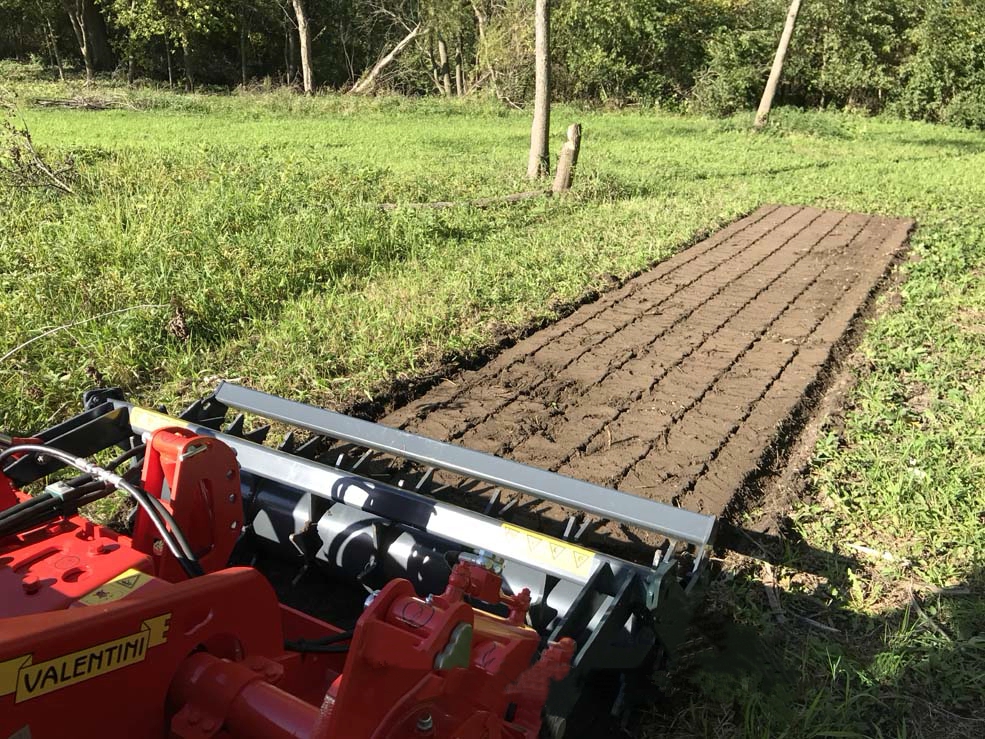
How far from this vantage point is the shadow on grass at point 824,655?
2.67m

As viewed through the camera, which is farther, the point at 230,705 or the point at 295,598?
the point at 295,598

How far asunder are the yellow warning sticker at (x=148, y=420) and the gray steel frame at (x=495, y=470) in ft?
1.34

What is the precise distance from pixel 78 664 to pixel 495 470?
5.23 ft

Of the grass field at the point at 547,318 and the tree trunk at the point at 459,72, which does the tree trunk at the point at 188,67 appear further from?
the grass field at the point at 547,318

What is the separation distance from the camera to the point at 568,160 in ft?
34.5

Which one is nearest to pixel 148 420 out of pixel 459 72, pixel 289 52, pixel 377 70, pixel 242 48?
pixel 377 70

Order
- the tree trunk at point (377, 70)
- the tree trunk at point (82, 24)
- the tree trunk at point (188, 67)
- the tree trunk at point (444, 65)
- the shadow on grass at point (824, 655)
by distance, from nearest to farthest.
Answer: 1. the shadow on grass at point (824, 655)
2. the tree trunk at point (377, 70)
3. the tree trunk at point (82, 24)
4. the tree trunk at point (444, 65)
5. the tree trunk at point (188, 67)

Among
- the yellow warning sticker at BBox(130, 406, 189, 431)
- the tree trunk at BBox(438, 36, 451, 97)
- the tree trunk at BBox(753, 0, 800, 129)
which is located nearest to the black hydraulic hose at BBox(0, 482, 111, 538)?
the yellow warning sticker at BBox(130, 406, 189, 431)

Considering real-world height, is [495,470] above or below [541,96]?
below

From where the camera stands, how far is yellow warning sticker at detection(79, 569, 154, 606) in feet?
5.59

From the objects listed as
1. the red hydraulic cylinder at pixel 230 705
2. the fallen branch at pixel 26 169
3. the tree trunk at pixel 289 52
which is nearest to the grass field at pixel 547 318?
the fallen branch at pixel 26 169

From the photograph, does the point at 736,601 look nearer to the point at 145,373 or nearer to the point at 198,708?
the point at 198,708

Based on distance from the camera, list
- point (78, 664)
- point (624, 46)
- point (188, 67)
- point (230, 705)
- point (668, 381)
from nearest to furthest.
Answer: point (78, 664) < point (230, 705) < point (668, 381) < point (624, 46) < point (188, 67)

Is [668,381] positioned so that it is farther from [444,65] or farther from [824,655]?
[444,65]
